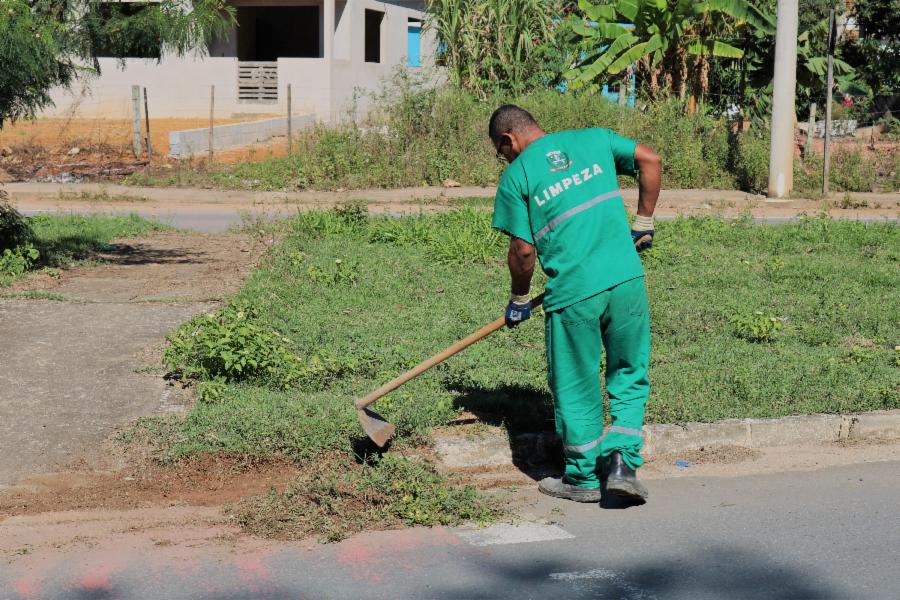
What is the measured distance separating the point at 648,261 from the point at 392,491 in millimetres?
6166

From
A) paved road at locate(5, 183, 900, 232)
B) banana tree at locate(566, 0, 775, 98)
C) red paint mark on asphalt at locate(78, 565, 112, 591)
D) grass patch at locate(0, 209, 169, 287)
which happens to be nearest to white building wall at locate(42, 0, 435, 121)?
banana tree at locate(566, 0, 775, 98)

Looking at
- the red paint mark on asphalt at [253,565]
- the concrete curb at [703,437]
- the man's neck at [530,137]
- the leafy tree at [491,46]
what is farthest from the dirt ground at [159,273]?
the leafy tree at [491,46]

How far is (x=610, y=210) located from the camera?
515 cm

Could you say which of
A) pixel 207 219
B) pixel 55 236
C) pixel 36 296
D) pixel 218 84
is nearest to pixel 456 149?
pixel 207 219

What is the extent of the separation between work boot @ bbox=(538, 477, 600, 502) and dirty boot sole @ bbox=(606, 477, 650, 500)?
0.64 ft

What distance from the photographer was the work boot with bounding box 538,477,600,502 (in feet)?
17.3

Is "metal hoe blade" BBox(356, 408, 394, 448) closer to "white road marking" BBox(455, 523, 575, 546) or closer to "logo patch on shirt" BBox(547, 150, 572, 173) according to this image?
"white road marking" BBox(455, 523, 575, 546)

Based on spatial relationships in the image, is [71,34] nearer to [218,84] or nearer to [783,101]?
[783,101]

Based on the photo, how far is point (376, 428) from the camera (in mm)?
5602

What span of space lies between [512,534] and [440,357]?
1100mm

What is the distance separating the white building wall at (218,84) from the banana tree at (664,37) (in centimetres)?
754

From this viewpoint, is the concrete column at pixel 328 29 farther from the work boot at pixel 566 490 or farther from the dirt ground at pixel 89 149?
the work boot at pixel 566 490

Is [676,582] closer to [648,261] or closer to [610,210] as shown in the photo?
[610,210]

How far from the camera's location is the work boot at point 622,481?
5043 mm
